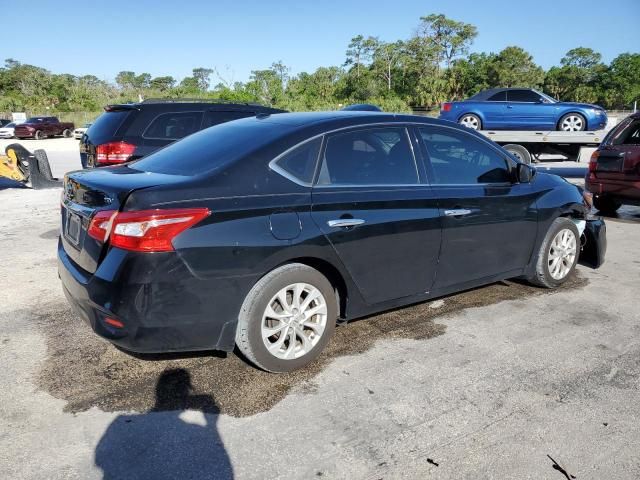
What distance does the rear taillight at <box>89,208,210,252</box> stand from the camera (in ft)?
9.13

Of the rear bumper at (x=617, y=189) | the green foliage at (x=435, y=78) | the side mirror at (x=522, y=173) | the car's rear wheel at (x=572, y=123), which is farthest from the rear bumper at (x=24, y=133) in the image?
the side mirror at (x=522, y=173)

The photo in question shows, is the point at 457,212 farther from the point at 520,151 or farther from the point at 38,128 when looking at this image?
the point at 38,128

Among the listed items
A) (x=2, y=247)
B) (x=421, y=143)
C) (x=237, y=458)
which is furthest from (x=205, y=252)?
(x=2, y=247)

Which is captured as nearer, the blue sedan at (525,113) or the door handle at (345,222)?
the door handle at (345,222)

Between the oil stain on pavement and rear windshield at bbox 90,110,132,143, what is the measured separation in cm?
332

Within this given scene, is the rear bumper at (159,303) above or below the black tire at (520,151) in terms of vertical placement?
below

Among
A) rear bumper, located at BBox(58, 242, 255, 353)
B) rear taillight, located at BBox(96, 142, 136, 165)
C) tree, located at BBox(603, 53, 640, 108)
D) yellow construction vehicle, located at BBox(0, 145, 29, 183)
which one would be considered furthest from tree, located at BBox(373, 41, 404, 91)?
rear bumper, located at BBox(58, 242, 255, 353)

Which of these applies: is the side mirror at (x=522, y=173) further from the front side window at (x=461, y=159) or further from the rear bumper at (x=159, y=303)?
the rear bumper at (x=159, y=303)

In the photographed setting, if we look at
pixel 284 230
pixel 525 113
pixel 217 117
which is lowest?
pixel 284 230

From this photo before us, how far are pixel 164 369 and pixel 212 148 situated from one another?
4.91ft

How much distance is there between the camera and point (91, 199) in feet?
10.2

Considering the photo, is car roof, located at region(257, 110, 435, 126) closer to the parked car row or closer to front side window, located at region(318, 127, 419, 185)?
front side window, located at region(318, 127, 419, 185)

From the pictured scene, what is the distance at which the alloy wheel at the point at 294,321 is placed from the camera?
3199mm

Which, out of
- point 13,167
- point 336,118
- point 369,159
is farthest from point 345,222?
point 13,167
